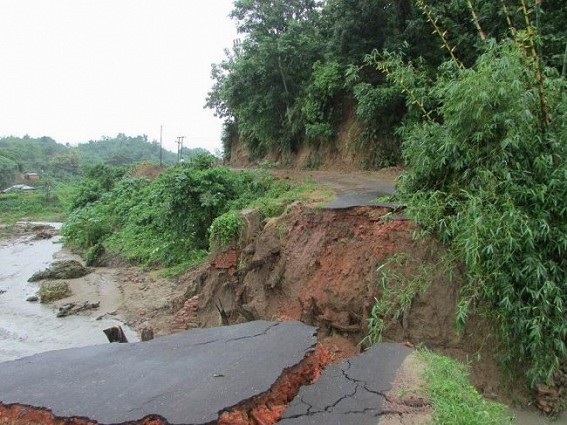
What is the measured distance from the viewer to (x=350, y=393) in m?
2.99

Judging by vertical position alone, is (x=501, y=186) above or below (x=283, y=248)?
above

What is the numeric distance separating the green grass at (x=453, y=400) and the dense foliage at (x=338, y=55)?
28.4 feet

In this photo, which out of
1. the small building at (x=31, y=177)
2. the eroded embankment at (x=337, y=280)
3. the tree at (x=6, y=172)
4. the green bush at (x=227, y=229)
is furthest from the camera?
the small building at (x=31, y=177)

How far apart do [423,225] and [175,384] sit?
384 centimetres

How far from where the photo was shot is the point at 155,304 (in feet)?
38.7

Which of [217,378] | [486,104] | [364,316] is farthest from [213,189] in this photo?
[217,378]

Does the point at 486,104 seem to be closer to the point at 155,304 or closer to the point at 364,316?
the point at 364,316

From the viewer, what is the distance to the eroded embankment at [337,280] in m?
5.48

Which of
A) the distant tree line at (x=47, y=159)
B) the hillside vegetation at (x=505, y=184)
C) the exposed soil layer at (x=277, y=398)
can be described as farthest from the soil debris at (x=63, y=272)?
the distant tree line at (x=47, y=159)

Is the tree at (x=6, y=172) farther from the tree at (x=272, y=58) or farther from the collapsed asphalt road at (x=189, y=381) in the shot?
the collapsed asphalt road at (x=189, y=381)

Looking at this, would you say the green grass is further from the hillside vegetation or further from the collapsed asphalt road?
the hillside vegetation

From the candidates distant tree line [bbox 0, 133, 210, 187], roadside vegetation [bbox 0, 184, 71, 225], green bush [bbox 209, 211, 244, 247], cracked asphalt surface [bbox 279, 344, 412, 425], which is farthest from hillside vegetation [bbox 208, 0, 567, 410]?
roadside vegetation [bbox 0, 184, 71, 225]

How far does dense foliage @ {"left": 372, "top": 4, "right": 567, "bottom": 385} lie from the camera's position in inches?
176

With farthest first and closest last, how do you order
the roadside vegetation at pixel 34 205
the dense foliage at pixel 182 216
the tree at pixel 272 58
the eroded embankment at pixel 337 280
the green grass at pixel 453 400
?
the roadside vegetation at pixel 34 205
the tree at pixel 272 58
the dense foliage at pixel 182 216
the eroded embankment at pixel 337 280
the green grass at pixel 453 400
